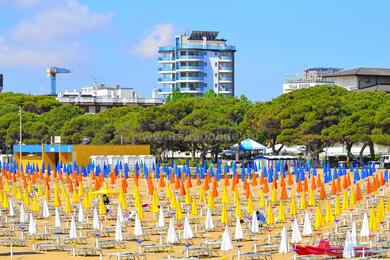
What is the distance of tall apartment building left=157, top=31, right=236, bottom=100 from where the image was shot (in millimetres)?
130125

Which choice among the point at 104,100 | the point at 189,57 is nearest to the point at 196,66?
the point at 189,57

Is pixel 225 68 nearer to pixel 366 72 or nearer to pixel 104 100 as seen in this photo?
pixel 104 100

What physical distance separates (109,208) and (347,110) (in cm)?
3394

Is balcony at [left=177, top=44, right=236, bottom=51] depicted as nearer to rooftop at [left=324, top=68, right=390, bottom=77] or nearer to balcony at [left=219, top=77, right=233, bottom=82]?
balcony at [left=219, top=77, right=233, bottom=82]

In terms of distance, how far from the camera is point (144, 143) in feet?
235

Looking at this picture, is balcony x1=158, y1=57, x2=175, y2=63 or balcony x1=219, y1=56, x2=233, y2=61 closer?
balcony x1=158, y1=57, x2=175, y2=63

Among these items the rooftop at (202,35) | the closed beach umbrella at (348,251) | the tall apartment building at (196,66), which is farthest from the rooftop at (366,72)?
the closed beach umbrella at (348,251)

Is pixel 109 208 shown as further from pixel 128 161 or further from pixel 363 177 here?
pixel 128 161

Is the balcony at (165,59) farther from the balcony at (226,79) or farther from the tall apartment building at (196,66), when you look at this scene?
the balcony at (226,79)

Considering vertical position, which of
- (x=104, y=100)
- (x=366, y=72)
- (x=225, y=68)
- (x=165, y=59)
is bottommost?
(x=104, y=100)

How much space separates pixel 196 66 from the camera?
130500 mm

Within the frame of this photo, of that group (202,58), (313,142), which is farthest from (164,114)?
(202,58)

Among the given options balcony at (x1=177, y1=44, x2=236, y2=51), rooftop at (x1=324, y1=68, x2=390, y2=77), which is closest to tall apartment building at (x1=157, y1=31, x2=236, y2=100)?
balcony at (x1=177, y1=44, x2=236, y2=51)

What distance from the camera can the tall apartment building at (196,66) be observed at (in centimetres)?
13012
